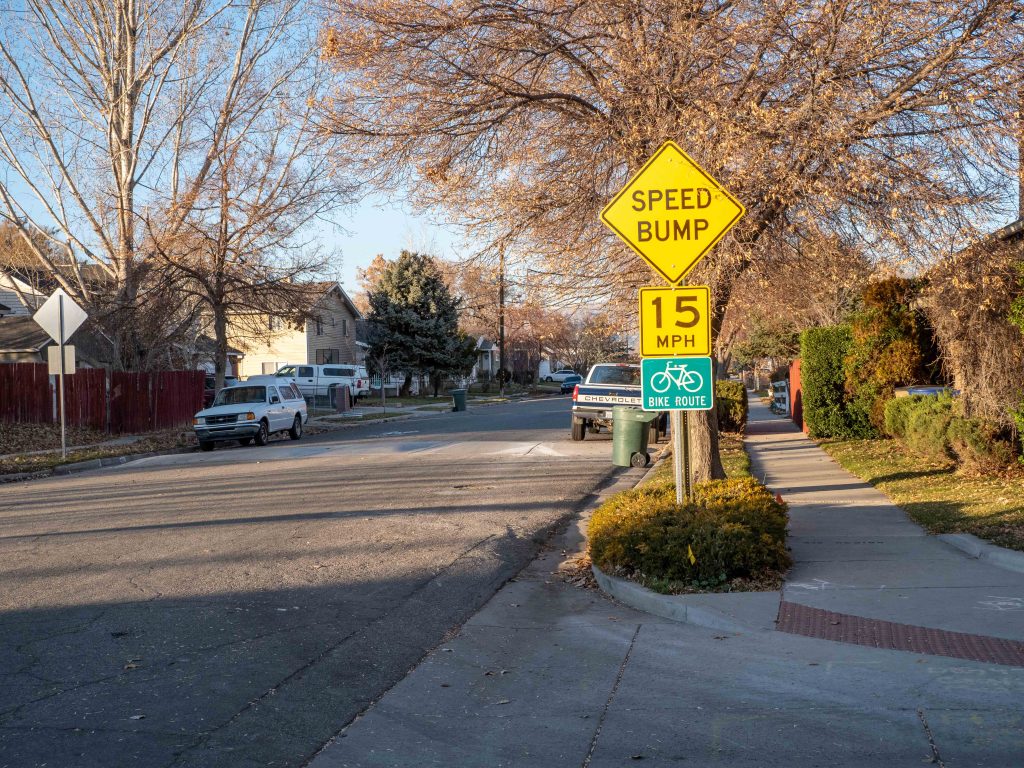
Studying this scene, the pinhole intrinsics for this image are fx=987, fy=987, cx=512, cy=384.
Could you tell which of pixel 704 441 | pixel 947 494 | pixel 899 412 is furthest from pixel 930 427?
pixel 704 441

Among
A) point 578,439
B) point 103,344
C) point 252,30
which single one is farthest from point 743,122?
point 103,344

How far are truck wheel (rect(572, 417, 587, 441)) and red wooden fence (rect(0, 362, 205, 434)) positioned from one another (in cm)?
1232

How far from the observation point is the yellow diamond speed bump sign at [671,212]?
829cm

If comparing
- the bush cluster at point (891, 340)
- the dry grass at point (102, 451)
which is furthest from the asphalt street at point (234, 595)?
the bush cluster at point (891, 340)

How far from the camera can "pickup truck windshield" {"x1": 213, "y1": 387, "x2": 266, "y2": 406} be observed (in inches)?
971

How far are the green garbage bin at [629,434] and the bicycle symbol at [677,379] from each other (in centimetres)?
893

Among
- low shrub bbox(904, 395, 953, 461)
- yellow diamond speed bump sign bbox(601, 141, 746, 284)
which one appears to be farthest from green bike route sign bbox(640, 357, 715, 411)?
low shrub bbox(904, 395, 953, 461)

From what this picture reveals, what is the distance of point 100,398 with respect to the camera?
25844 millimetres

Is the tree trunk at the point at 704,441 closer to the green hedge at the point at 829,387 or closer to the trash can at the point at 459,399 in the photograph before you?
the green hedge at the point at 829,387

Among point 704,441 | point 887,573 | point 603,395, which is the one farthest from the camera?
point 603,395

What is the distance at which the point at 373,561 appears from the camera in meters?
9.12

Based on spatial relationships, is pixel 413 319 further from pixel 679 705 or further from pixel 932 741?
pixel 932 741

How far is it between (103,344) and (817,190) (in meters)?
24.1

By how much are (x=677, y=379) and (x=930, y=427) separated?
777 centimetres
